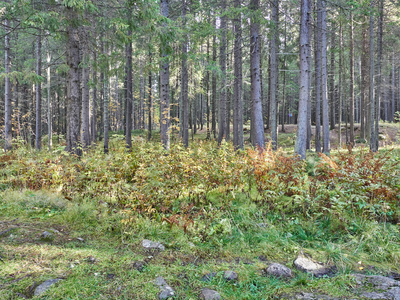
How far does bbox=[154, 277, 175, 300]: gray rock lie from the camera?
2527mm

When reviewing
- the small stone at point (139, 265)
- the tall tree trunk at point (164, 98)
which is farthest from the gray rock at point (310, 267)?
the tall tree trunk at point (164, 98)

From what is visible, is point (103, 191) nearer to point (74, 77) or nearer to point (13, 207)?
point (13, 207)

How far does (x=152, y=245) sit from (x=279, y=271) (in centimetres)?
184

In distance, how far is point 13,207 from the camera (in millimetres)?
4938

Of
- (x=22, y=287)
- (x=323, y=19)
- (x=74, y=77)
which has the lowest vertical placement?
(x=22, y=287)

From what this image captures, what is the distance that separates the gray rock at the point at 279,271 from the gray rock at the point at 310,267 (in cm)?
20

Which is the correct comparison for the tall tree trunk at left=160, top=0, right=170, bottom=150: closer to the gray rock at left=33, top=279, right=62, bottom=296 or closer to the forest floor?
the forest floor

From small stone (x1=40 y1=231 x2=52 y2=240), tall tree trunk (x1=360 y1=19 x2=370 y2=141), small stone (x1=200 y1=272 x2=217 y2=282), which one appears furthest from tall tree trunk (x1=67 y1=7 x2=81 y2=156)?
tall tree trunk (x1=360 y1=19 x2=370 y2=141)

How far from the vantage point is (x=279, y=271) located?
3080 millimetres

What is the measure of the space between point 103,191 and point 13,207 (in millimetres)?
1760

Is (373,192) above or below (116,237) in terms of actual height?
above

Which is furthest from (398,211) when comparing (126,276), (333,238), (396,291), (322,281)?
(126,276)

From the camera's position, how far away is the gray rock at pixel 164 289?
2527 mm

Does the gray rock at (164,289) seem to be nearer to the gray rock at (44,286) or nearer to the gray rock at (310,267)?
the gray rock at (44,286)
